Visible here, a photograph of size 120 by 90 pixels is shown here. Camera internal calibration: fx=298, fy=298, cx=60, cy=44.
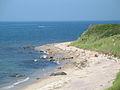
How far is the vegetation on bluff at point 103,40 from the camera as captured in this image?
6306cm

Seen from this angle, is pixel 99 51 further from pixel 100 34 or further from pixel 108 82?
pixel 108 82

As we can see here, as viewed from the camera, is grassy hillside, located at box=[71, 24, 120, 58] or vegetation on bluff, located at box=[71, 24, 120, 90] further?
grassy hillside, located at box=[71, 24, 120, 58]

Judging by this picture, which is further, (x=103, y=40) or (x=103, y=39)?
(x=103, y=39)

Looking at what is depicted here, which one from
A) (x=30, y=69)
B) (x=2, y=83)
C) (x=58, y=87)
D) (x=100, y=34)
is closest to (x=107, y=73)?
(x=58, y=87)

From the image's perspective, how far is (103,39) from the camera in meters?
73.8

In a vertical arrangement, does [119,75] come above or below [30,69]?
above

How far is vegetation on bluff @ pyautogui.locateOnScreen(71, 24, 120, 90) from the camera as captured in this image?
63062 millimetres

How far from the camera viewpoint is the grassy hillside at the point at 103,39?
2509 inches

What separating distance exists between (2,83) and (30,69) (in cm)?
1257

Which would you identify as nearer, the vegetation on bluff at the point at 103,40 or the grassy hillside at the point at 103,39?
the vegetation on bluff at the point at 103,40

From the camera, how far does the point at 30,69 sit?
→ 180ft

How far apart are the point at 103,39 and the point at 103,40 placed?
1.73m

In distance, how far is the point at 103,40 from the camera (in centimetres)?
7206

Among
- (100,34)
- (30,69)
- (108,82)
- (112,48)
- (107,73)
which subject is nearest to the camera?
(108,82)
